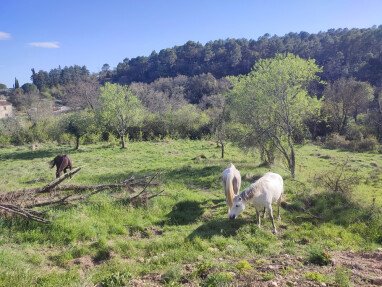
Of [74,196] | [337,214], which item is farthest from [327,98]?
[74,196]

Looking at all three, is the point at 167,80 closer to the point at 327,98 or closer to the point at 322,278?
the point at 327,98

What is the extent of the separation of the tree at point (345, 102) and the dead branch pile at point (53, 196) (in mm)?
47717

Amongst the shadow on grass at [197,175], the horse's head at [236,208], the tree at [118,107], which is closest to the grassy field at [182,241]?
the horse's head at [236,208]

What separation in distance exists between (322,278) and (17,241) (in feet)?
26.9

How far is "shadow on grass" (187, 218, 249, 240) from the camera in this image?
1075cm

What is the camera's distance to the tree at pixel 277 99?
22188 mm

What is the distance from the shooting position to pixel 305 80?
22547mm

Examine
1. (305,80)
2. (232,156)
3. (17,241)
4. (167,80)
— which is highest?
(167,80)

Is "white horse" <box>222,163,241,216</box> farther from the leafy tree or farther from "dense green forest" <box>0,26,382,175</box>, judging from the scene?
the leafy tree

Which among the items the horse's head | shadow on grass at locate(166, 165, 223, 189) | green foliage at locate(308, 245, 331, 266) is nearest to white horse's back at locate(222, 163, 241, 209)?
the horse's head

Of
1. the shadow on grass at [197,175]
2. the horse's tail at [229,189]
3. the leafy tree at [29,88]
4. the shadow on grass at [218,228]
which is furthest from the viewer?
the leafy tree at [29,88]

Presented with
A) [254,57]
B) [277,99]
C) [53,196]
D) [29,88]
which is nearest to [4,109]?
[29,88]

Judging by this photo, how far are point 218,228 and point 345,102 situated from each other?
2087 inches

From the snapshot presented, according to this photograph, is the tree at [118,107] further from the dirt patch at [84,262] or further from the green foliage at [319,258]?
the green foliage at [319,258]
